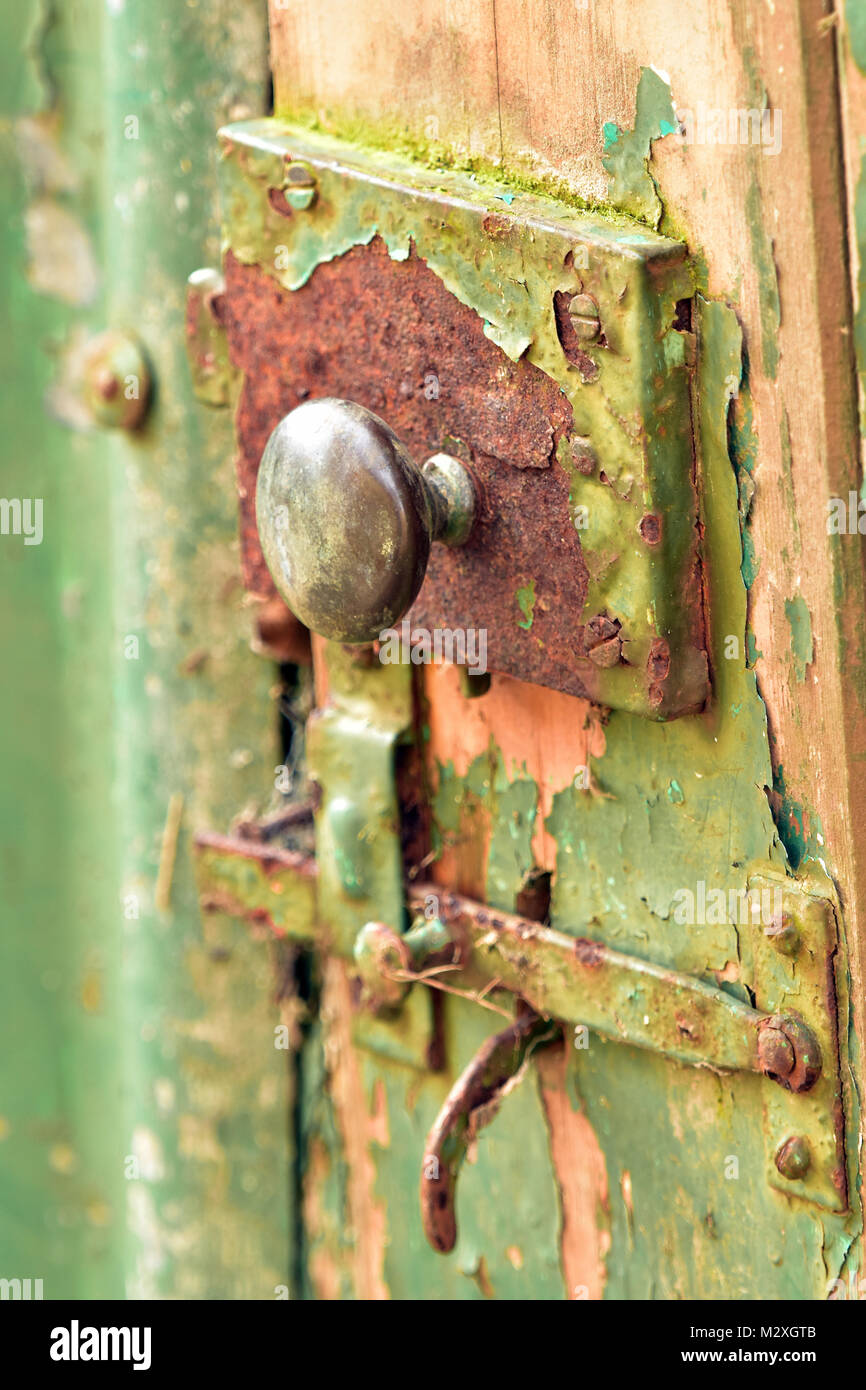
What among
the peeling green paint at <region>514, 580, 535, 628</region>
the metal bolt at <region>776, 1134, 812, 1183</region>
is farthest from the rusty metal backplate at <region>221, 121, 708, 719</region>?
the metal bolt at <region>776, 1134, 812, 1183</region>

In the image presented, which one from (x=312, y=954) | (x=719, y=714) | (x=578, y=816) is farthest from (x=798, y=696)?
(x=312, y=954)

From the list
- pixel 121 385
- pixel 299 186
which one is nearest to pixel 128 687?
pixel 121 385

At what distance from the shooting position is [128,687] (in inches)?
51.3

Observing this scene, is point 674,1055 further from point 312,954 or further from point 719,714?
point 312,954

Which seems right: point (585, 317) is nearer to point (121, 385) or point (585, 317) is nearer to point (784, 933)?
point (784, 933)

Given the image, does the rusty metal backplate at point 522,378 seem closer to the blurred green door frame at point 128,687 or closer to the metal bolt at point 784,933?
the metal bolt at point 784,933

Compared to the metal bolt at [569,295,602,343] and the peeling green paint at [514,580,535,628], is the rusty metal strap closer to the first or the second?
the peeling green paint at [514,580,535,628]

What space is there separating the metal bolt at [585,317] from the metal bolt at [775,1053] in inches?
13.6

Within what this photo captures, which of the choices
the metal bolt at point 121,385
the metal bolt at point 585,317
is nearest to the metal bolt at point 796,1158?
the metal bolt at point 585,317

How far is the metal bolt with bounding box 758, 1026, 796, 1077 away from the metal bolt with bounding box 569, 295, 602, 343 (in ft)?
1.14

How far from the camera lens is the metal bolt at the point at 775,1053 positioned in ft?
2.81

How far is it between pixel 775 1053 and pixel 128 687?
62 cm

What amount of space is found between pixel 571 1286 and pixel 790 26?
0.73 m

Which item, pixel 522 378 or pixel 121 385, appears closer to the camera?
pixel 522 378
